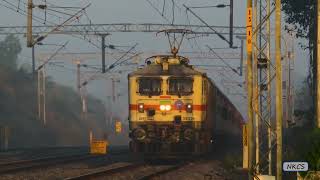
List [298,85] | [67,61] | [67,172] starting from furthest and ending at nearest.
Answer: [298,85]
[67,61]
[67,172]

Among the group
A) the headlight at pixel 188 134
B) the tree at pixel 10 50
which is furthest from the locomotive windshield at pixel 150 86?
the tree at pixel 10 50

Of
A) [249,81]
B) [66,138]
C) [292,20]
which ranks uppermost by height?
[292,20]

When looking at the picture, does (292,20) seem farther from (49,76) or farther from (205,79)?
(49,76)

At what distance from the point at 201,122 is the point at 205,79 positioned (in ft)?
6.72

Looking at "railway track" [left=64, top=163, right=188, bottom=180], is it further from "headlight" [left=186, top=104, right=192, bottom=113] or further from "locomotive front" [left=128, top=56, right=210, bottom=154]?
"headlight" [left=186, top=104, right=192, bottom=113]

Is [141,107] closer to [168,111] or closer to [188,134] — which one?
[168,111]

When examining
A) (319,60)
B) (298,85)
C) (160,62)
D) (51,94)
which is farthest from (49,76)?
(319,60)

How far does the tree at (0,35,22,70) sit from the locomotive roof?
104 meters

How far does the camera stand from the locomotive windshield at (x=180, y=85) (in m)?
28.0

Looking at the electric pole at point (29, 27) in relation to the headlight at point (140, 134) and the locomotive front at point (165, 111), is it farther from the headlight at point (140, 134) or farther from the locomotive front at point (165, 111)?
the headlight at point (140, 134)

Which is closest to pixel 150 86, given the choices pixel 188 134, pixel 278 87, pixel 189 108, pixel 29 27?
Result: pixel 189 108

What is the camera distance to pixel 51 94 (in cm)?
10988

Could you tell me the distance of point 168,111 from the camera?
27719 mm

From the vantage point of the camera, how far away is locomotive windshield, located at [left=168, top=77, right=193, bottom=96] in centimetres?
2797
